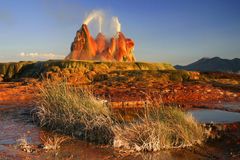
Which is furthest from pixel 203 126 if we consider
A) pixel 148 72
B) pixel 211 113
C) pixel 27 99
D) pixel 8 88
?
pixel 148 72

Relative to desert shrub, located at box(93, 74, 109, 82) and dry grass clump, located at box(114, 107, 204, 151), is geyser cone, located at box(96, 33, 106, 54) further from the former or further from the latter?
dry grass clump, located at box(114, 107, 204, 151)

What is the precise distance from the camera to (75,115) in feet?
33.5

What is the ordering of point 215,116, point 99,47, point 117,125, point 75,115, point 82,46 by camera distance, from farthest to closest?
point 99,47 → point 82,46 → point 215,116 → point 75,115 → point 117,125

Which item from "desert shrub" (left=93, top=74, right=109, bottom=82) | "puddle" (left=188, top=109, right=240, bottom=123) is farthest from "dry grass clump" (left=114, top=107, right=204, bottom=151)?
"desert shrub" (left=93, top=74, right=109, bottom=82)

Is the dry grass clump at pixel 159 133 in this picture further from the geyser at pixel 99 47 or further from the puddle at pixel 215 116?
the geyser at pixel 99 47

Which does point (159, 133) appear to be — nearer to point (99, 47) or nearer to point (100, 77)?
point (100, 77)

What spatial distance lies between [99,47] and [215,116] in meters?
31.8

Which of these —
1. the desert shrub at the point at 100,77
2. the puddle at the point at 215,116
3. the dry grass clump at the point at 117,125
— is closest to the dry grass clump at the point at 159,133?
the dry grass clump at the point at 117,125

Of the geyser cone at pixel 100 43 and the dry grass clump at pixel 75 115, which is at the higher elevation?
the geyser cone at pixel 100 43

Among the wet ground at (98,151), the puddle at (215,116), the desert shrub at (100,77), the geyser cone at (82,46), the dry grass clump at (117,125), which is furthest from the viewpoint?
the geyser cone at (82,46)

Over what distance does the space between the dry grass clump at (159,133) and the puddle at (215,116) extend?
211cm

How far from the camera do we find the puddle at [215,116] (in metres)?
11.0

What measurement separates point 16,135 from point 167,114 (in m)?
4.12

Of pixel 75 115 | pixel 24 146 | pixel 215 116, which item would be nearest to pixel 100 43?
pixel 215 116
